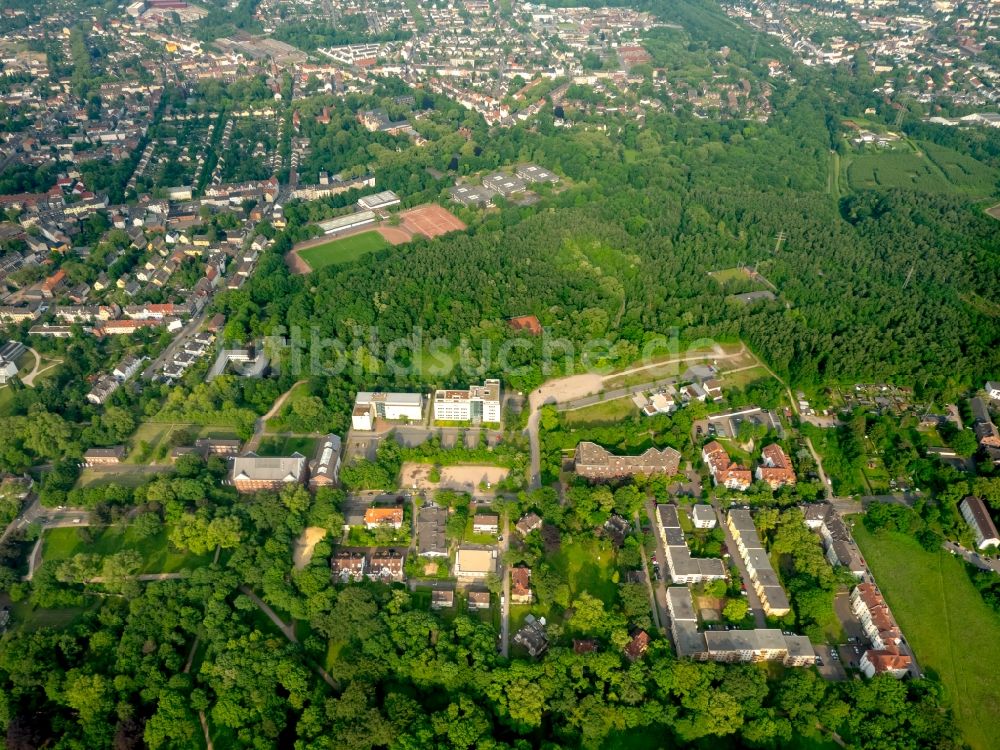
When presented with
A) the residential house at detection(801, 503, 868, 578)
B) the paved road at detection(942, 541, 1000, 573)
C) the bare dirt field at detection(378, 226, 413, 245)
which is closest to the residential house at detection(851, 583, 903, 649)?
the residential house at detection(801, 503, 868, 578)

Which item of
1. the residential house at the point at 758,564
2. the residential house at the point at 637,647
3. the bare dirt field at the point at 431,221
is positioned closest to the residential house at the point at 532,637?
the residential house at the point at 637,647

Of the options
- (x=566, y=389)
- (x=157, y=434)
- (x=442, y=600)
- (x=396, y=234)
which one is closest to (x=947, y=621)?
(x=566, y=389)

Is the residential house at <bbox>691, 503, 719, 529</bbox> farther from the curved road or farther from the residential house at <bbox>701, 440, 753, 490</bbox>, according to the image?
the curved road

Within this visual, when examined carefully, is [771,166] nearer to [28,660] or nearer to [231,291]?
[231,291]

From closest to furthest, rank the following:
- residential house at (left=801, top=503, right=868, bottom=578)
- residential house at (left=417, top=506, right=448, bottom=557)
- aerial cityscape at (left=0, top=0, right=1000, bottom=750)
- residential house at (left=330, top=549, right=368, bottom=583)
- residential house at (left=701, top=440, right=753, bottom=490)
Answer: aerial cityscape at (left=0, top=0, right=1000, bottom=750) → residential house at (left=330, top=549, right=368, bottom=583) → residential house at (left=801, top=503, right=868, bottom=578) → residential house at (left=417, top=506, right=448, bottom=557) → residential house at (left=701, top=440, right=753, bottom=490)

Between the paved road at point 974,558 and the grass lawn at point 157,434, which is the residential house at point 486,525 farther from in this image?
the paved road at point 974,558
